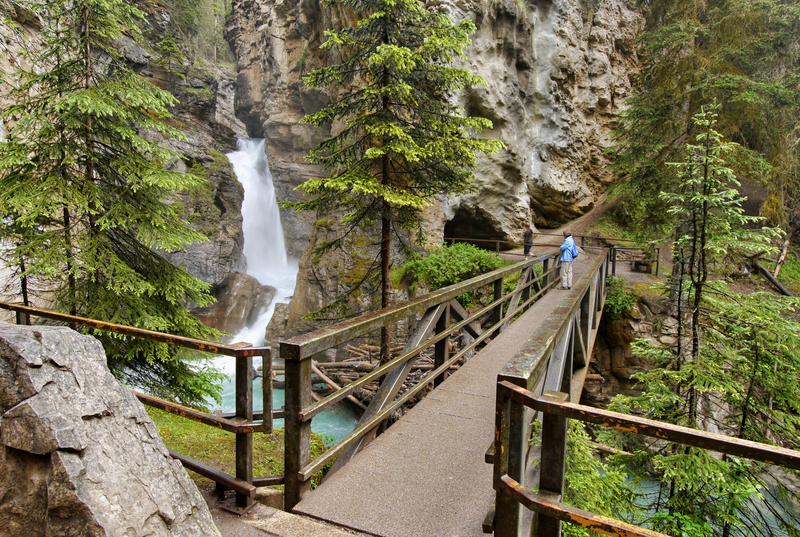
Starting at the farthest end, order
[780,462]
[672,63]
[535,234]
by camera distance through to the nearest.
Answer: [535,234], [672,63], [780,462]

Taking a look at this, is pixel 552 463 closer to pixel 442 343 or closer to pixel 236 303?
pixel 442 343

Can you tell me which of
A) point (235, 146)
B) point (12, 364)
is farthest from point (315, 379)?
point (235, 146)

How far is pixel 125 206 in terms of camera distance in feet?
19.9

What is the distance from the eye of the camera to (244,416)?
8.73 ft

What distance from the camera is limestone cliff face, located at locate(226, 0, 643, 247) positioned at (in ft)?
54.2

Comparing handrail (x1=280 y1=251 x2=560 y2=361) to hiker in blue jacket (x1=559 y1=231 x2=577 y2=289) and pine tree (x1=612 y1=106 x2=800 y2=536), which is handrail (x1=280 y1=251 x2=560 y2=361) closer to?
pine tree (x1=612 y1=106 x2=800 y2=536)

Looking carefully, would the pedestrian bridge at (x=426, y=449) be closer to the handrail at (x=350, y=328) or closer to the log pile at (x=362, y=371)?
the handrail at (x=350, y=328)

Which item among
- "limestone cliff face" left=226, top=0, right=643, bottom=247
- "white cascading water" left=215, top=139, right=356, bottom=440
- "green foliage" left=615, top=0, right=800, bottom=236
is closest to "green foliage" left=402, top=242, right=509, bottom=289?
"limestone cliff face" left=226, top=0, right=643, bottom=247

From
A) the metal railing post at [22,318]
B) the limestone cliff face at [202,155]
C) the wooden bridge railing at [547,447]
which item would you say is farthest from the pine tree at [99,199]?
the limestone cliff face at [202,155]

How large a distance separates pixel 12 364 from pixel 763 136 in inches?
713

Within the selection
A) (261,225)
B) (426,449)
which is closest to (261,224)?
(261,225)

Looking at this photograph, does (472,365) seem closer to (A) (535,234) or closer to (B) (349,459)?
(B) (349,459)

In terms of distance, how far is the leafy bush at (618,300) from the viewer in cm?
1184

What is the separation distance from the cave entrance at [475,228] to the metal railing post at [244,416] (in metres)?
15.4
